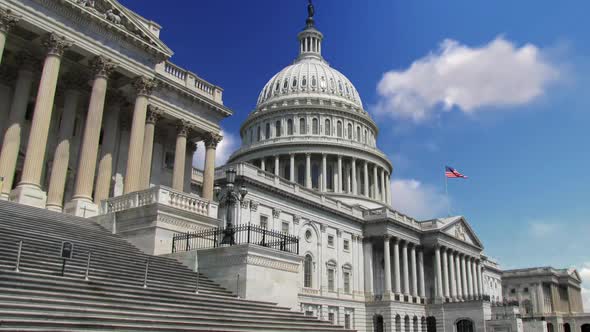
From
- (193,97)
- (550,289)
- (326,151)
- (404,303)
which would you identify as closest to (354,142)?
(326,151)

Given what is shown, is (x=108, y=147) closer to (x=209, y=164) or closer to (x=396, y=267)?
(x=209, y=164)

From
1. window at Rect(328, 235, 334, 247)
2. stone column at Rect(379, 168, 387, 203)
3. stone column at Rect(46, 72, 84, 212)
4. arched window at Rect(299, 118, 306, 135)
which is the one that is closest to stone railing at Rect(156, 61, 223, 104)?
stone column at Rect(46, 72, 84, 212)

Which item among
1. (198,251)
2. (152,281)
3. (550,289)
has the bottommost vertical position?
(152,281)

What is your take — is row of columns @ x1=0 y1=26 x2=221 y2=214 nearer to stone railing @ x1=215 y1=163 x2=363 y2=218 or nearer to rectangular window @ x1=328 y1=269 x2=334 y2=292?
stone railing @ x1=215 y1=163 x2=363 y2=218

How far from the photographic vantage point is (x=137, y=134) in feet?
104

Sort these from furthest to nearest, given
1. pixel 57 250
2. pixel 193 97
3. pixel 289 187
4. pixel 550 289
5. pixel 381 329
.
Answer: pixel 550 289, pixel 381 329, pixel 289 187, pixel 193 97, pixel 57 250

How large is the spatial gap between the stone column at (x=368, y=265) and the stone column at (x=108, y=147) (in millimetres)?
40393

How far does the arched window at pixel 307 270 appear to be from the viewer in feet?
189

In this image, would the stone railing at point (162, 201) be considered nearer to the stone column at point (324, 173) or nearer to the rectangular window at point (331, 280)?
the rectangular window at point (331, 280)

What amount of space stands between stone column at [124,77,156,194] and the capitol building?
9cm

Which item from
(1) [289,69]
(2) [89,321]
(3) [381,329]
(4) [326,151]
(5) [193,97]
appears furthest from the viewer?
(1) [289,69]

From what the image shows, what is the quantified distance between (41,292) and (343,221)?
53884mm

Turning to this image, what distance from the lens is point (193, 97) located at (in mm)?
38438

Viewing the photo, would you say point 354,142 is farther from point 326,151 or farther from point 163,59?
point 163,59
